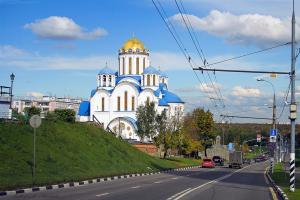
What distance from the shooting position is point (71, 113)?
154 ft

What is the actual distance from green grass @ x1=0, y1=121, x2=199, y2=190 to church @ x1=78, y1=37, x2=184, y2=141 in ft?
192

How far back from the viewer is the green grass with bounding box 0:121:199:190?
27961 mm

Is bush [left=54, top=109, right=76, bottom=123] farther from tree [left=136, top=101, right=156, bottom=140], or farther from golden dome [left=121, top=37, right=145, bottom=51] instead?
golden dome [left=121, top=37, right=145, bottom=51]

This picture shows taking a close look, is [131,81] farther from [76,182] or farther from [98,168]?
[76,182]

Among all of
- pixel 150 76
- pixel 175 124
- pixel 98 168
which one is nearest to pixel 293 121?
pixel 98 168

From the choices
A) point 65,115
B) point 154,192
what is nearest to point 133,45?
point 65,115

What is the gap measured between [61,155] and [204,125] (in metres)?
68.1

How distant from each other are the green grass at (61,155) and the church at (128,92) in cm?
5859

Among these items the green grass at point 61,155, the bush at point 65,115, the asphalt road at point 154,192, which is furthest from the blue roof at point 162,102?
the asphalt road at point 154,192

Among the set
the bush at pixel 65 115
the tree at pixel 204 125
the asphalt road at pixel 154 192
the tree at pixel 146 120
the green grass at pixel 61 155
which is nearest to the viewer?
the asphalt road at pixel 154 192

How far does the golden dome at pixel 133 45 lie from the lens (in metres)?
112

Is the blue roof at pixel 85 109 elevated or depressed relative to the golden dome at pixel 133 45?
depressed

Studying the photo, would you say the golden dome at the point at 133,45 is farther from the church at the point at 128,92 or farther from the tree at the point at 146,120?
the tree at the point at 146,120

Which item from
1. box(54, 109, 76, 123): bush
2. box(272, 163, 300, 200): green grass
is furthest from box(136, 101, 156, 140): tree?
box(272, 163, 300, 200): green grass
